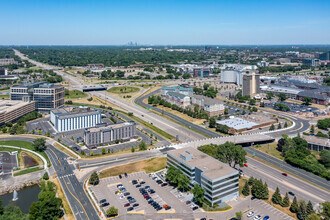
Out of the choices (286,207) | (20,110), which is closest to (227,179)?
(286,207)

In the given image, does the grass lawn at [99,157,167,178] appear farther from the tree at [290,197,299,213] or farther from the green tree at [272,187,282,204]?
the tree at [290,197,299,213]

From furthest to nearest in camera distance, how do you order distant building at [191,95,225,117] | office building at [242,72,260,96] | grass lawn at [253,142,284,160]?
office building at [242,72,260,96] < distant building at [191,95,225,117] < grass lawn at [253,142,284,160]

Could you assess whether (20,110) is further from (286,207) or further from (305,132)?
(305,132)

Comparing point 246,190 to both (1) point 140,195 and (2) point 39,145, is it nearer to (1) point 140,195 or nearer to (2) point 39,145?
(1) point 140,195

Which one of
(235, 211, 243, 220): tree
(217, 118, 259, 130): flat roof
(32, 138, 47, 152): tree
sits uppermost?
(217, 118, 259, 130): flat roof

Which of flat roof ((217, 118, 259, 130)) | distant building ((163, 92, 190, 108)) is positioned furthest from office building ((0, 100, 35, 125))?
flat roof ((217, 118, 259, 130))

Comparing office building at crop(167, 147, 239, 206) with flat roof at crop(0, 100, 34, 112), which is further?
flat roof at crop(0, 100, 34, 112)

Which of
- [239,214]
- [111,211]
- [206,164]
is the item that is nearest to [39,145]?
[111,211]
